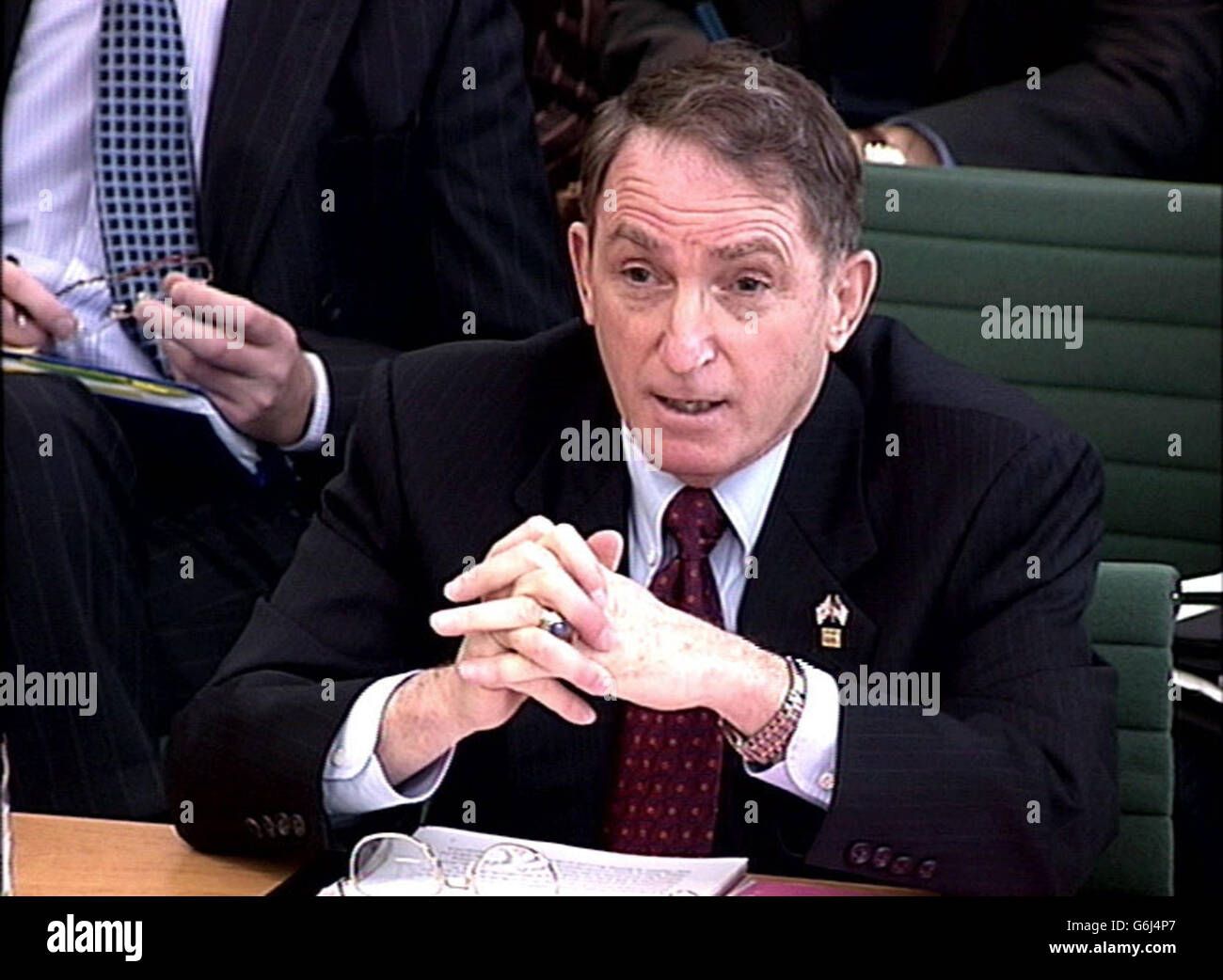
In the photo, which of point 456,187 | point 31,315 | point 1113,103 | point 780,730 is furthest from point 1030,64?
point 780,730

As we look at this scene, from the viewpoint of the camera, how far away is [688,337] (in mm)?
1454

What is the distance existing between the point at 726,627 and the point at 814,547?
2.9 inches

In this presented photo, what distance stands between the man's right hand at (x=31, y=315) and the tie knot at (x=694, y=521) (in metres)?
0.61

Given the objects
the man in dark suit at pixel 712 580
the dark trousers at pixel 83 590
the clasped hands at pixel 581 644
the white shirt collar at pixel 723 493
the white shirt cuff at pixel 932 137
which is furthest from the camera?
the white shirt cuff at pixel 932 137

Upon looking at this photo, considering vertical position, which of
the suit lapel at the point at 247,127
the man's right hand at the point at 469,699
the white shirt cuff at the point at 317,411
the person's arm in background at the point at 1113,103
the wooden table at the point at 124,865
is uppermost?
the person's arm in background at the point at 1113,103

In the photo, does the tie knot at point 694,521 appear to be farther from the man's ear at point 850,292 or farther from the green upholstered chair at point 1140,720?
the green upholstered chair at point 1140,720

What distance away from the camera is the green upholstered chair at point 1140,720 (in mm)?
1603

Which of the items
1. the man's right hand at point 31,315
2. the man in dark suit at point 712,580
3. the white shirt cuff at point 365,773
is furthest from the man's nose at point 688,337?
the man's right hand at point 31,315

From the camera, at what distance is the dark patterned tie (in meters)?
2.02

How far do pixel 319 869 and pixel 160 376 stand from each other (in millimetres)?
717

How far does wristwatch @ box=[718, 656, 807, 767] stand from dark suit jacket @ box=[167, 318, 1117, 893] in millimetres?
33

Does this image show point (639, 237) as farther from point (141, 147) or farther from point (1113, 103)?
point (1113, 103)
